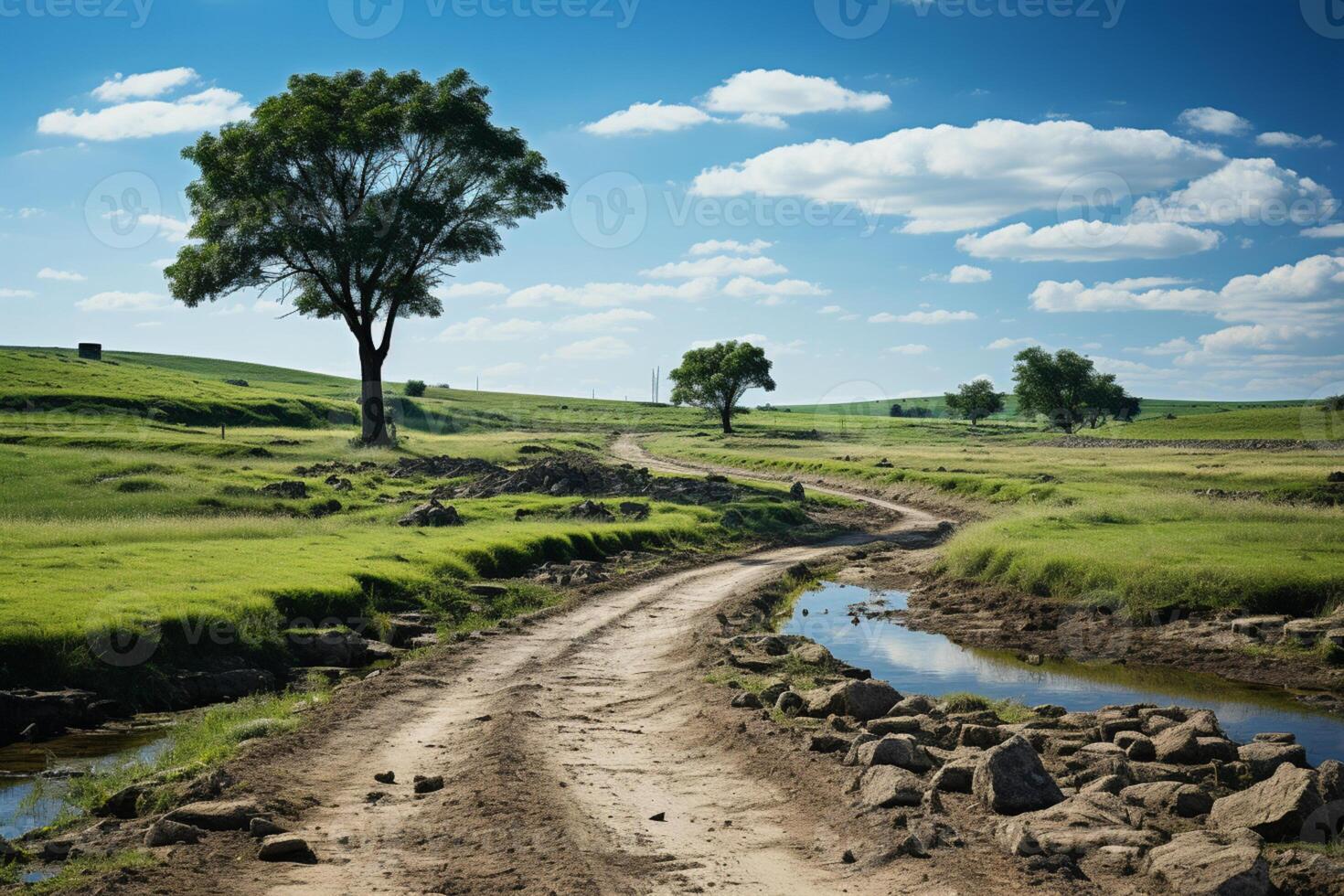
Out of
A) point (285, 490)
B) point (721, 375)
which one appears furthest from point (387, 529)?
point (721, 375)

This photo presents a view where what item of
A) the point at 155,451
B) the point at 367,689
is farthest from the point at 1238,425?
the point at 367,689

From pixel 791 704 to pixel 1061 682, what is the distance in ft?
25.5

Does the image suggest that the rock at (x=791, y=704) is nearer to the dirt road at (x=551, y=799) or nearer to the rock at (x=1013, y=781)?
the dirt road at (x=551, y=799)

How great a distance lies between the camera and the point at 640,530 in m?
42.4

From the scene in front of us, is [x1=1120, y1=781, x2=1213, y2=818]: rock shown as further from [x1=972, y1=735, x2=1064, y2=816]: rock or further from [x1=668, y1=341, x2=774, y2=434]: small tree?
[x1=668, y1=341, x2=774, y2=434]: small tree

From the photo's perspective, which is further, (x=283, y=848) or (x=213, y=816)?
(x=213, y=816)

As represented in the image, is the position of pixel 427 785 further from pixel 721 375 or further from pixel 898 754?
pixel 721 375

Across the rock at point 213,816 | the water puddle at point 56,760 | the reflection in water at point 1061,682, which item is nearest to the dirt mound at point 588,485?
the reflection in water at point 1061,682

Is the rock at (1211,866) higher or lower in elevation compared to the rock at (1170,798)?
higher

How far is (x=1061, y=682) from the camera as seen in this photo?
21828 millimetres

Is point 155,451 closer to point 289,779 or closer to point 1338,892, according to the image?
point 289,779

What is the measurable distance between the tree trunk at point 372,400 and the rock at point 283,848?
51.3m

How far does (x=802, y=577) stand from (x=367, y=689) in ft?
67.9

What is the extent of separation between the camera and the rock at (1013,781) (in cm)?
1207
